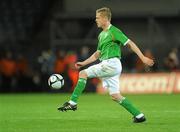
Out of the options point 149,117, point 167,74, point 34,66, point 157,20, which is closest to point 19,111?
point 149,117

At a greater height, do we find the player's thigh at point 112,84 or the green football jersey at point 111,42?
the green football jersey at point 111,42

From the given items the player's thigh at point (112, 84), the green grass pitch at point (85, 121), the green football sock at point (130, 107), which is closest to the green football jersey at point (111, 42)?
the player's thigh at point (112, 84)

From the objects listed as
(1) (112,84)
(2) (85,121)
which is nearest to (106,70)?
(1) (112,84)

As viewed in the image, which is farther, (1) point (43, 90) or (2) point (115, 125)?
(1) point (43, 90)

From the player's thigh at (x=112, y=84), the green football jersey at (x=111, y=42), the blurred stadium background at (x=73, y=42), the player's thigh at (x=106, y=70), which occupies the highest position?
the green football jersey at (x=111, y=42)

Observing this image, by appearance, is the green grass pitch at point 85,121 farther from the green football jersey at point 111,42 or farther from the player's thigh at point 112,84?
the green football jersey at point 111,42

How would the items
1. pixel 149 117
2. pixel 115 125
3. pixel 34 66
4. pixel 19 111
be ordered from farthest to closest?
pixel 34 66, pixel 19 111, pixel 149 117, pixel 115 125

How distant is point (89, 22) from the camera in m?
35.7

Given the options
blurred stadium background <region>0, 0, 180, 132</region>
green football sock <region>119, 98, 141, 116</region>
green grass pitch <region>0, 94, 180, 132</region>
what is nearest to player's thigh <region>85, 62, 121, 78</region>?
green football sock <region>119, 98, 141, 116</region>

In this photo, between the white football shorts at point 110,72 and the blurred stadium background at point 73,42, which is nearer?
the white football shorts at point 110,72

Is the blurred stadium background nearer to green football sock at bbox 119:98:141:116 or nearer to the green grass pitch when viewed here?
the green grass pitch

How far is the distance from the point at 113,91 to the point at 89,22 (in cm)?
2195

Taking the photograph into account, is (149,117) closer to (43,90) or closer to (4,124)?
(4,124)

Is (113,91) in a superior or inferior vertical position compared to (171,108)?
superior
